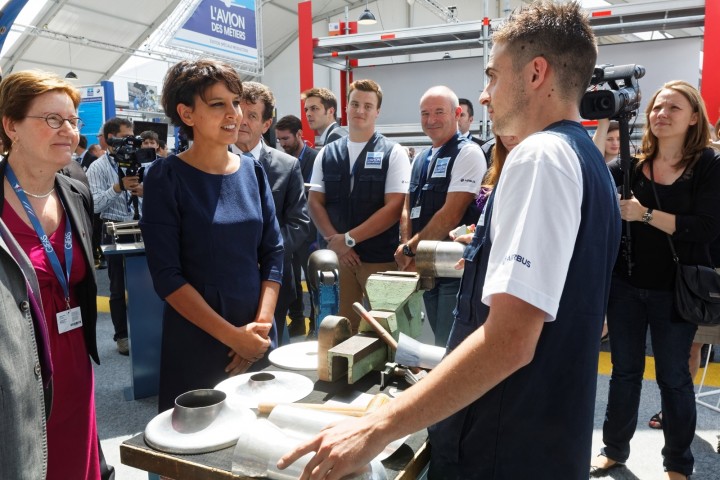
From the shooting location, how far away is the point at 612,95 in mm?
1812

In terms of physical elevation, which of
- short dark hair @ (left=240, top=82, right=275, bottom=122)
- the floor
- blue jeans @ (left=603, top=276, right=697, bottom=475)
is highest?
short dark hair @ (left=240, top=82, right=275, bottom=122)

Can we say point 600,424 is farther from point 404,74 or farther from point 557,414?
point 404,74

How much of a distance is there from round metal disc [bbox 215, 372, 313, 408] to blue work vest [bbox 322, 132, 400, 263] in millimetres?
2069

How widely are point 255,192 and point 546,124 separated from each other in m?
1.12

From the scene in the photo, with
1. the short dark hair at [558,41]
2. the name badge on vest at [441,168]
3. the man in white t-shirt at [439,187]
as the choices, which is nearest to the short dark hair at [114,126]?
the man in white t-shirt at [439,187]

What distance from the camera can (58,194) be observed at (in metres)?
1.81

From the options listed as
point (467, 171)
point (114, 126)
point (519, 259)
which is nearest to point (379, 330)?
point (519, 259)

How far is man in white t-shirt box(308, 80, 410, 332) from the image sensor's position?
3.31 m

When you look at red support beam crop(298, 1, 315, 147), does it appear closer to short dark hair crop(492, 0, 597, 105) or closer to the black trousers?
the black trousers

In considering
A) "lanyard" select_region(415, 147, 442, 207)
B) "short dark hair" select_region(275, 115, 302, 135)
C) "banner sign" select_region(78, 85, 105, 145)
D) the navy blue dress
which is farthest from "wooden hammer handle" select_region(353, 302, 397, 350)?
"banner sign" select_region(78, 85, 105, 145)

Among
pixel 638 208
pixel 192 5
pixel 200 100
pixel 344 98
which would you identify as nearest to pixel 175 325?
pixel 200 100

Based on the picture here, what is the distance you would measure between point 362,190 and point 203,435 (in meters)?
2.42

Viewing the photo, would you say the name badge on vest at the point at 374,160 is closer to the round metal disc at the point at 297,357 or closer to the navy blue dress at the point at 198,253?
the navy blue dress at the point at 198,253

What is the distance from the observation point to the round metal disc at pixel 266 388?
3.98ft
